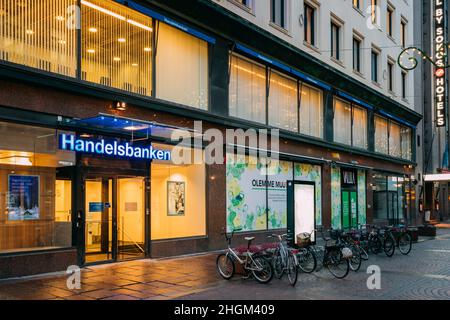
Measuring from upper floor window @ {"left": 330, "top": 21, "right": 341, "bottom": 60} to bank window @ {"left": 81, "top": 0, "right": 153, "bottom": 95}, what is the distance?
13757 mm

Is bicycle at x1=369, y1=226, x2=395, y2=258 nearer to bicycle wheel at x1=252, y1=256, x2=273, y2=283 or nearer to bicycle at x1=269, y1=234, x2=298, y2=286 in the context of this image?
bicycle at x1=269, y1=234, x2=298, y2=286

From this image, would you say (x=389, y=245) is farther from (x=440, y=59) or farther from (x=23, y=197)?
(x=440, y=59)

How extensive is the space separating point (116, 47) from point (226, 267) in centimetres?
686

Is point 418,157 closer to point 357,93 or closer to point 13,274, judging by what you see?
point 357,93

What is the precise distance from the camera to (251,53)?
1900cm

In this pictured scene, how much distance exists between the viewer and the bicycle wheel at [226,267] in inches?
463

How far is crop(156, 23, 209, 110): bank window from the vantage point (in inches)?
607

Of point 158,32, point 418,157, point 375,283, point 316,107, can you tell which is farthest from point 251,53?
point 418,157

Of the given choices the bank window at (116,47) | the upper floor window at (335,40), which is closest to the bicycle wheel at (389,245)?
the bank window at (116,47)

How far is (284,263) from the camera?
1145cm

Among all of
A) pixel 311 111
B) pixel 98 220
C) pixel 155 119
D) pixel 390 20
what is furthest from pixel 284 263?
pixel 390 20

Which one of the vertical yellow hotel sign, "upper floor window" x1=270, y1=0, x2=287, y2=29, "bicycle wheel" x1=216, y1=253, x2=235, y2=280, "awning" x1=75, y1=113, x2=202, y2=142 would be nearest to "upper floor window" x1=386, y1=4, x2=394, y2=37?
the vertical yellow hotel sign

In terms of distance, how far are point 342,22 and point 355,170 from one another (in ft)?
26.5

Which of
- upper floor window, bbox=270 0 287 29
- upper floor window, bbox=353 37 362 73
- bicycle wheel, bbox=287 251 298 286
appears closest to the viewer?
bicycle wheel, bbox=287 251 298 286
